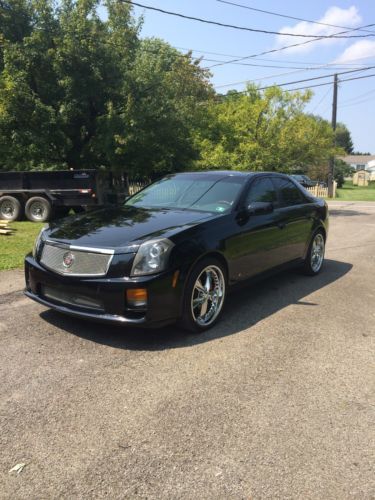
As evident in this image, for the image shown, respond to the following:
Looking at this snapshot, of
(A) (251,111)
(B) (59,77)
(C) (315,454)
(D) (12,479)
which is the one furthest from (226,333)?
(B) (59,77)

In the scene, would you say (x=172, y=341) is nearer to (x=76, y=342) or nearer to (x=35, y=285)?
(x=76, y=342)

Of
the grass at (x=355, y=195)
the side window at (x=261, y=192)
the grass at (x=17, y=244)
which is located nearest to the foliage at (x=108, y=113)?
the grass at (x=17, y=244)

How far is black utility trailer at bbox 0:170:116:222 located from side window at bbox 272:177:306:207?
7.54 metres

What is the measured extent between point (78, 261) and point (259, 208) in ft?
7.22

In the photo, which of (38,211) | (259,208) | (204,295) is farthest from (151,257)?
(38,211)

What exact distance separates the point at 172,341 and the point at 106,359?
690mm

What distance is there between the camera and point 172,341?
4.22 metres

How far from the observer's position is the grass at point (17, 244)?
7.32 meters

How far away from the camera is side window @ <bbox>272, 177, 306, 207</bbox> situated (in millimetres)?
6141

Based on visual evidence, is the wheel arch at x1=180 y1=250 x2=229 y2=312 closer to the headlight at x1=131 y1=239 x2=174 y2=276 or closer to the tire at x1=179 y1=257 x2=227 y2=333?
the tire at x1=179 y1=257 x2=227 y2=333

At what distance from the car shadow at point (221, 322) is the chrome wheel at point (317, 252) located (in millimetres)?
405

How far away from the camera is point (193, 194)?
536cm

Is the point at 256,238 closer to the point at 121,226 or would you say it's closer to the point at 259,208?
the point at 259,208

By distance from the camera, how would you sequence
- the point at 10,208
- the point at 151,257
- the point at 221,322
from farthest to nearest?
the point at 10,208 → the point at 221,322 → the point at 151,257
